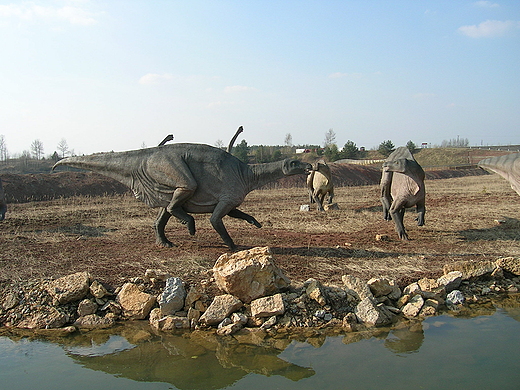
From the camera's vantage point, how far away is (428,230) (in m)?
11.5

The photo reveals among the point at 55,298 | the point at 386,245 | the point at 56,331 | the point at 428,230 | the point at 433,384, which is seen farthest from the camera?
the point at 428,230

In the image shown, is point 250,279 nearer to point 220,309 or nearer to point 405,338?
point 220,309

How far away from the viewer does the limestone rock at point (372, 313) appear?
5.76m

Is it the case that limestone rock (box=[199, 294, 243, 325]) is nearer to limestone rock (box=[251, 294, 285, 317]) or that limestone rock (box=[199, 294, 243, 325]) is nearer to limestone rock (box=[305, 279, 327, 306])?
limestone rock (box=[251, 294, 285, 317])

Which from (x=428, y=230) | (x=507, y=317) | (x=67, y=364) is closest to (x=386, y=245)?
(x=428, y=230)

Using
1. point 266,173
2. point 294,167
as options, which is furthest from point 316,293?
point 266,173

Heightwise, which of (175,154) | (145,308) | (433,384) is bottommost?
(433,384)

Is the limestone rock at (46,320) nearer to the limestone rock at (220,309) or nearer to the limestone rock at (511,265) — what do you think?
the limestone rock at (220,309)

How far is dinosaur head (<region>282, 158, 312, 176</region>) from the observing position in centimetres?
850

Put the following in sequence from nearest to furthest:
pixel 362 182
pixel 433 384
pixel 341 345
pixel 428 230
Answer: pixel 433 384 < pixel 341 345 < pixel 428 230 < pixel 362 182

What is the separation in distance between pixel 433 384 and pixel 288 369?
1.46 m

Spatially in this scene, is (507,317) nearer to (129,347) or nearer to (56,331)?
(129,347)

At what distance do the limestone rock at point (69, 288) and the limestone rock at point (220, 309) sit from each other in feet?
5.81

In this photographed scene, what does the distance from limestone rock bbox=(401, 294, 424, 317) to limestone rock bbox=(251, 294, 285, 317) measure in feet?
5.78
